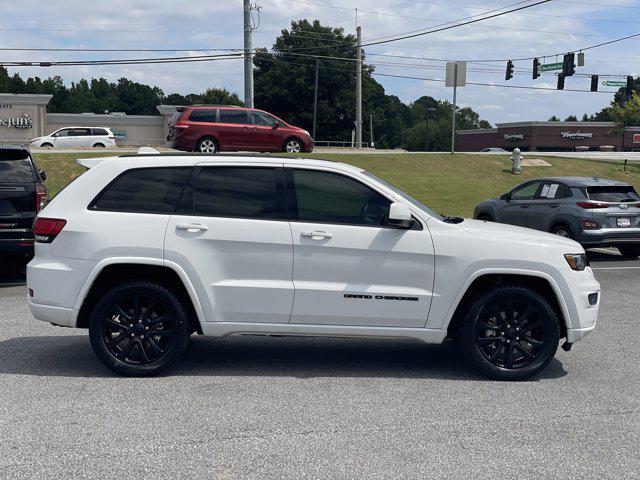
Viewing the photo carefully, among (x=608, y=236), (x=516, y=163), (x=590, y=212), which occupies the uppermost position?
(x=516, y=163)

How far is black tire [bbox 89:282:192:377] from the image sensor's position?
5.84 metres

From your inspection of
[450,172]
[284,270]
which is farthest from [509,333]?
[450,172]

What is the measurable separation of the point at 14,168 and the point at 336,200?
607 centimetres

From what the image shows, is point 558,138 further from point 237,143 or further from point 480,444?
point 480,444

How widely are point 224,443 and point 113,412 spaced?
0.99 m

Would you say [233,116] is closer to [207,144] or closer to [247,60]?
[207,144]

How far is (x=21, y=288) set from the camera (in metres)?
10.4

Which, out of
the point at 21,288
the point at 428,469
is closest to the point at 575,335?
the point at 428,469

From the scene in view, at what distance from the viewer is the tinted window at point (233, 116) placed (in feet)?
82.7

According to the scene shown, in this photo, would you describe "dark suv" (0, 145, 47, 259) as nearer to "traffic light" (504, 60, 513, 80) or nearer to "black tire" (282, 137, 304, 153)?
"black tire" (282, 137, 304, 153)

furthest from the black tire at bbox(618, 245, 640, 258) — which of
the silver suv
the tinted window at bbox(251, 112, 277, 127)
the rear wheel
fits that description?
the tinted window at bbox(251, 112, 277, 127)

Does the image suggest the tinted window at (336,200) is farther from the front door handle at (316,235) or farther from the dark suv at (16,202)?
the dark suv at (16,202)

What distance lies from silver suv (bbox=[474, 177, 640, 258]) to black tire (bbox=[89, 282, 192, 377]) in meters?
9.38

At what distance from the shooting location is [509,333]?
19.6 feet
